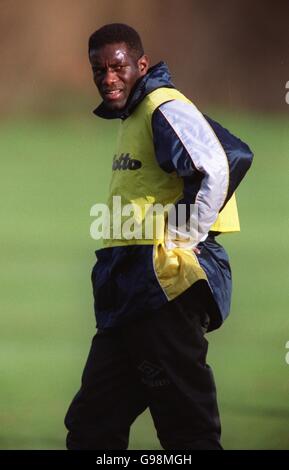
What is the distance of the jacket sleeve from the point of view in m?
2.71

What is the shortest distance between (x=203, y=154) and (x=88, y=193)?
4069 mm

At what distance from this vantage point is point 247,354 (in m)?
4.52

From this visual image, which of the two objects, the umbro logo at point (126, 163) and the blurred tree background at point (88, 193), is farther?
the blurred tree background at point (88, 193)

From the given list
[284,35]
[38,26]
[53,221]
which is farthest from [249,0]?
[53,221]

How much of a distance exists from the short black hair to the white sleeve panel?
264mm

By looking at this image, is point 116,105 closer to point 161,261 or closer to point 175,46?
point 161,261

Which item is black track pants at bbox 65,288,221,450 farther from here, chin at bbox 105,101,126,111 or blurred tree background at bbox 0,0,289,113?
blurred tree background at bbox 0,0,289,113

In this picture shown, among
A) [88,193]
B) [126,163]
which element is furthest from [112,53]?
[88,193]

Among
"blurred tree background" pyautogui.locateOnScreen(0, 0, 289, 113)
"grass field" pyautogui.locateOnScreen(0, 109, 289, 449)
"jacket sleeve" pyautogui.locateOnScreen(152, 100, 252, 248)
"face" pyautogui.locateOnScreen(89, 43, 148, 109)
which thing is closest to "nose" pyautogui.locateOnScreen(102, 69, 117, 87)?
"face" pyautogui.locateOnScreen(89, 43, 148, 109)

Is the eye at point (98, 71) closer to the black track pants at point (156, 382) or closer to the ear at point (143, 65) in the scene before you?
the ear at point (143, 65)

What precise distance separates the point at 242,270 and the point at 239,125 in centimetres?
243

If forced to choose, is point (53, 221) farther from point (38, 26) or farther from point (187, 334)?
point (187, 334)

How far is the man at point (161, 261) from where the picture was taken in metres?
2.74

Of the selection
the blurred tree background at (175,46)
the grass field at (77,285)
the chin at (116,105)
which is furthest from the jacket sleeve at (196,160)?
the blurred tree background at (175,46)
